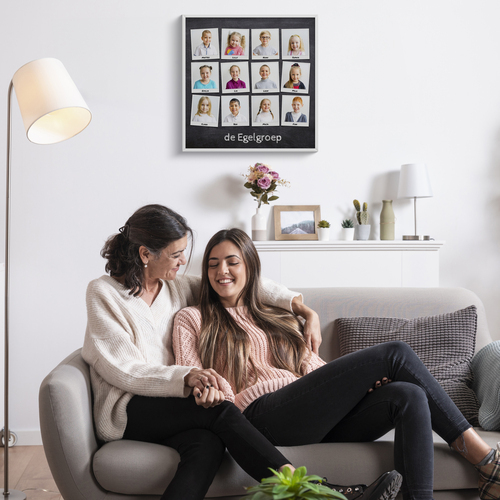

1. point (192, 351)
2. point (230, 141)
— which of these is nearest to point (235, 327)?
point (192, 351)

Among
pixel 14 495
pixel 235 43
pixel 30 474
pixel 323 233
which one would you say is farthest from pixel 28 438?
pixel 235 43

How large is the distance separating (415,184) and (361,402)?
1.45 meters

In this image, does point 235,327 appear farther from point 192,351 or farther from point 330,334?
point 330,334

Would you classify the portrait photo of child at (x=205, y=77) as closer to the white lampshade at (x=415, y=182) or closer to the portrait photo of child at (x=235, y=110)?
the portrait photo of child at (x=235, y=110)

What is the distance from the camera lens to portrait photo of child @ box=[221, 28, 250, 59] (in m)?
2.73

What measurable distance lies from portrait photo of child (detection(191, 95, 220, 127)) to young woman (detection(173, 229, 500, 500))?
1.02 m

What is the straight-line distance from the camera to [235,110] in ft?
9.05

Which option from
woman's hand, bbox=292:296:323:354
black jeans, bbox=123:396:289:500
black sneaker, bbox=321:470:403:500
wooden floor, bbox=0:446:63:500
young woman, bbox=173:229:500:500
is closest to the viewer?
black sneaker, bbox=321:470:403:500

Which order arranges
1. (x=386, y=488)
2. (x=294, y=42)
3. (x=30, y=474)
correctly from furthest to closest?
(x=294, y=42)
(x=30, y=474)
(x=386, y=488)

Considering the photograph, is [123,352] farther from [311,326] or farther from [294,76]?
[294,76]

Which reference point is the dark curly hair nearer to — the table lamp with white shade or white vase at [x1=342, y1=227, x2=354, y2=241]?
white vase at [x1=342, y1=227, x2=354, y2=241]

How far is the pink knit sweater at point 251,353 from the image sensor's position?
167cm

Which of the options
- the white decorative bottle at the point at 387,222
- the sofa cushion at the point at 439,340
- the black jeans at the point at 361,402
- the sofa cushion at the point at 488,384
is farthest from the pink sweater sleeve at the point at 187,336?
the white decorative bottle at the point at 387,222

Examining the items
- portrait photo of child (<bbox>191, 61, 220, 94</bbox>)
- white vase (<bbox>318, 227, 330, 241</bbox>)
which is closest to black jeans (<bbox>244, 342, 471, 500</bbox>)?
white vase (<bbox>318, 227, 330, 241</bbox>)
